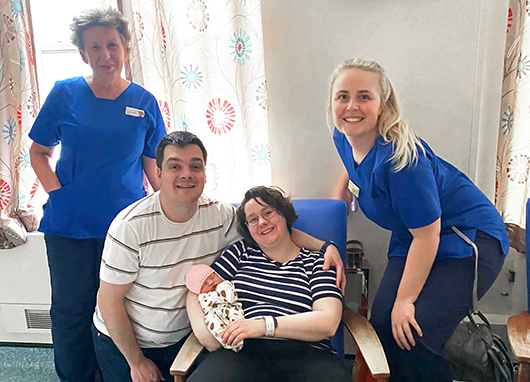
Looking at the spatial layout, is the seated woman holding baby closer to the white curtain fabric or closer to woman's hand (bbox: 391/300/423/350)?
woman's hand (bbox: 391/300/423/350)

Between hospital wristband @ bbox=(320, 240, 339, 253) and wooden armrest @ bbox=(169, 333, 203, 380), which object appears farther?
hospital wristband @ bbox=(320, 240, 339, 253)

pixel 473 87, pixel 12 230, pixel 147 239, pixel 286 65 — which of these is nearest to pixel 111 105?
pixel 147 239

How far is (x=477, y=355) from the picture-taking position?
1654mm

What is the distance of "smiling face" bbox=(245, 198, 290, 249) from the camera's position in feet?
5.56

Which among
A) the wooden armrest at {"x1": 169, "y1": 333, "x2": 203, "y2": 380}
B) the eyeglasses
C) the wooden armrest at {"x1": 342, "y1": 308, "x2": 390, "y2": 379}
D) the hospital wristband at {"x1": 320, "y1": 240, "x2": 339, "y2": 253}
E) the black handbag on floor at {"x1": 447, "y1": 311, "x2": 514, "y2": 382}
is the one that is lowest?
the black handbag on floor at {"x1": 447, "y1": 311, "x2": 514, "y2": 382}

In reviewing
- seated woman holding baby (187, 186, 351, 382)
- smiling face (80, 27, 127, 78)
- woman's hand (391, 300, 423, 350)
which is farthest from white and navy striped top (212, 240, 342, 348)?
smiling face (80, 27, 127, 78)

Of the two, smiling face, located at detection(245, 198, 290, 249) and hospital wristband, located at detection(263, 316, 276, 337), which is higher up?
smiling face, located at detection(245, 198, 290, 249)

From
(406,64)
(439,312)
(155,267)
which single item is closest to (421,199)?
(439,312)

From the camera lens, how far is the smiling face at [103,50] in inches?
69.4

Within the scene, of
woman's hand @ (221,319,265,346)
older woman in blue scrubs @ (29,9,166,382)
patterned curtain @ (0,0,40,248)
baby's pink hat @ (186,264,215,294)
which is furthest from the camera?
patterned curtain @ (0,0,40,248)

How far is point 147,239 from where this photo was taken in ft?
5.19

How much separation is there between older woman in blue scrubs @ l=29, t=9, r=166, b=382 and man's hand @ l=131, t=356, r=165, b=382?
1.81 feet

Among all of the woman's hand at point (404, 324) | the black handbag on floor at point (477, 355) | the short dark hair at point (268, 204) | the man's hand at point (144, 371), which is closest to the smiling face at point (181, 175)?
the short dark hair at point (268, 204)

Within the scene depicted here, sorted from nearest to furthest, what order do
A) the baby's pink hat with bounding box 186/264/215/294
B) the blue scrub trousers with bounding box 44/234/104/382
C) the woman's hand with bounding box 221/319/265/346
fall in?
the woman's hand with bounding box 221/319/265/346, the baby's pink hat with bounding box 186/264/215/294, the blue scrub trousers with bounding box 44/234/104/382
